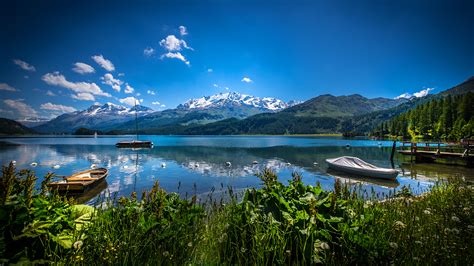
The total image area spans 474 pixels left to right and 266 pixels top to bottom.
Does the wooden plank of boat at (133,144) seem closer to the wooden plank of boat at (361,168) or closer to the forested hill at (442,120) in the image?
the wooden plank of boat at (361,168)

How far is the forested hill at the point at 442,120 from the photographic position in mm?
94675

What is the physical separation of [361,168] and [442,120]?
381ft

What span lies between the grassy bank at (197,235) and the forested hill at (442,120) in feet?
385

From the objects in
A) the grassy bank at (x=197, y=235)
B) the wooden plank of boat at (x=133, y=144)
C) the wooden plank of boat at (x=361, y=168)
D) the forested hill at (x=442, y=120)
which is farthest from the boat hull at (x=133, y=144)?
the forested hill at (x=442, y=120)

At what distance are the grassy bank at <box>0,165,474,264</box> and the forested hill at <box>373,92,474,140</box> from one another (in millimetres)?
117459

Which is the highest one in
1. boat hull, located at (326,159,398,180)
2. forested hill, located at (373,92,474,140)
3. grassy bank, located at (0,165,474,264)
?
forested hill, located at (373,92,474,140)

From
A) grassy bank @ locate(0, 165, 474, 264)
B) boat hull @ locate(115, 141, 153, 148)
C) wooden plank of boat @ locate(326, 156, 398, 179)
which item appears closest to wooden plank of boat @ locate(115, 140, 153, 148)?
boat hull @ locate(115, 141, 153, 148)

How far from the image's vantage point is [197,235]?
4.94 m

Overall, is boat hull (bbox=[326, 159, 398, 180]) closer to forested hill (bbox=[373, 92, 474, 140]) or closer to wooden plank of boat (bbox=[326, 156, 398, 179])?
wooden plank of boat (bbox=[326, 156, 398, 179])

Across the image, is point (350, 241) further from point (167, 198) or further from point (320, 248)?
point (167, 198)

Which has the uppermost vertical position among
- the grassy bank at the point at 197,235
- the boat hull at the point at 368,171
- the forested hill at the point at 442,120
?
the forested hill at the point at 442,120

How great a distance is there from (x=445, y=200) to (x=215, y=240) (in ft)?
33.9

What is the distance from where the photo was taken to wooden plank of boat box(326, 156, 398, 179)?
26.6 m

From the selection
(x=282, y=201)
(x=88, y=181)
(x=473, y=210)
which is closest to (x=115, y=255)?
(x=282, y=201)
